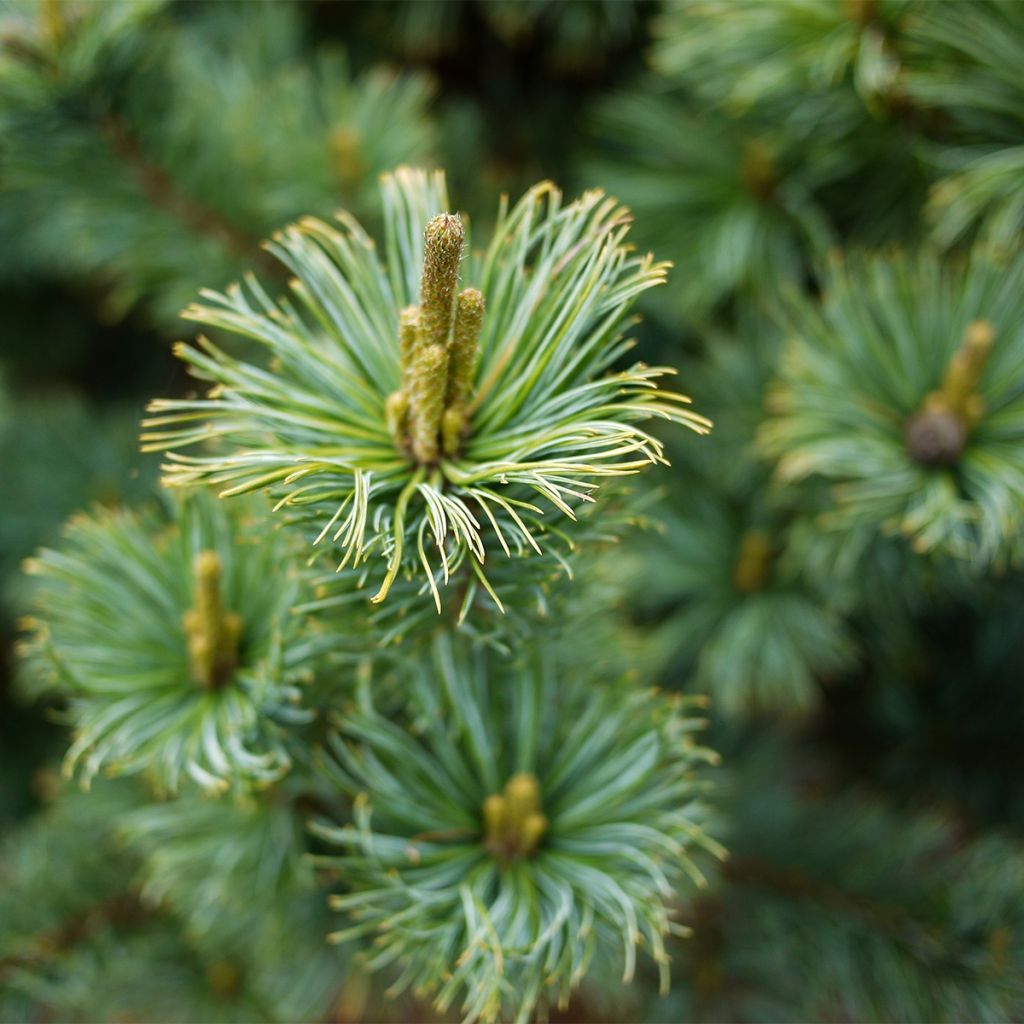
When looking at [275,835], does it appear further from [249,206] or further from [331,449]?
[249,206]

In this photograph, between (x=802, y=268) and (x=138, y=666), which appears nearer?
(x=138, y=666)

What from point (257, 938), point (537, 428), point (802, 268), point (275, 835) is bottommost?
point (257, 938)

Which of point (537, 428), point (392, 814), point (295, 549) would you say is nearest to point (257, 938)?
point (392, 814)

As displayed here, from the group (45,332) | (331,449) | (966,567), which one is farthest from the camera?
(45,332)

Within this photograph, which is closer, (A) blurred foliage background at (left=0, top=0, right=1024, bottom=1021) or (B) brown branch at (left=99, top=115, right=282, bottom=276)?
(A) blurred foliage background at (left=0, top=0, right=1024, bottom=1021)

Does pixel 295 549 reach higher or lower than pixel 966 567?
lower

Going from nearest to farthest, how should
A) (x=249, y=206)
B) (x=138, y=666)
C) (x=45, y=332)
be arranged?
(x=138, y=666), (x=249, y=206), (x=45, y=332)

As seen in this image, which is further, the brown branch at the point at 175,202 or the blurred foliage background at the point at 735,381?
the brown branch at the point at 175,202
